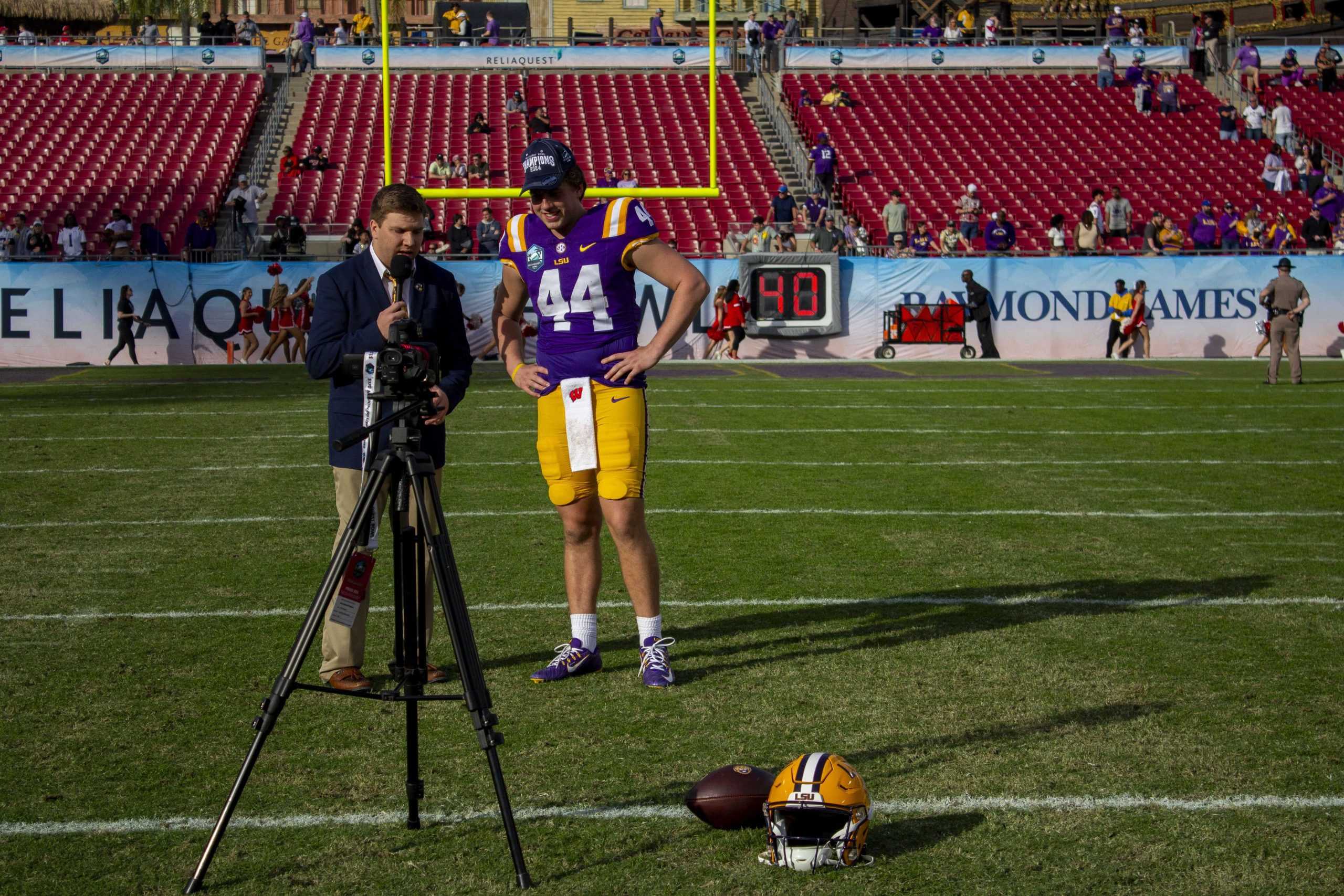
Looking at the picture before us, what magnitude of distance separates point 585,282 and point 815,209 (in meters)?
23.2

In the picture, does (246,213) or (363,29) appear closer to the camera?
(246,213)

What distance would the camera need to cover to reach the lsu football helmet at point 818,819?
3752mm

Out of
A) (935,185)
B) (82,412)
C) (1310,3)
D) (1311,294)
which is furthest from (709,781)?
(1310,3)

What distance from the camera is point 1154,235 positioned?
89.8 feet

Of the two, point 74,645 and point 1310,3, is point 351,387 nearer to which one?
point 74,645

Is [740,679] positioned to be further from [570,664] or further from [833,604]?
[833,604]

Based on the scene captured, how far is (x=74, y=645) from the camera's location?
19.6 ft

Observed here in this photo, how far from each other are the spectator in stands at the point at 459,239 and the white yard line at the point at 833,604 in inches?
729

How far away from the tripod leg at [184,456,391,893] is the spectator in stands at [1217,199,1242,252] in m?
25.1

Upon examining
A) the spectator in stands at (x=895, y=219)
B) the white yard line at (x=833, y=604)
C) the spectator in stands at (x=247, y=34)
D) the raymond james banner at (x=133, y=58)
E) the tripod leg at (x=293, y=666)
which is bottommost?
the white yard line at (x=833, y=604)

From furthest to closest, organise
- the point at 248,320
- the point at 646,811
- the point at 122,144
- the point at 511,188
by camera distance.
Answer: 1. the point at 122,144
2. the point at 248,320
3. the point at 511,188
4. the point at 646,811

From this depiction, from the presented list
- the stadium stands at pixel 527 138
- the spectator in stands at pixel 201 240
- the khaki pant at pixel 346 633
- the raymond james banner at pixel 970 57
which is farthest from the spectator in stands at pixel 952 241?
the khaki pant at pixel 346 633

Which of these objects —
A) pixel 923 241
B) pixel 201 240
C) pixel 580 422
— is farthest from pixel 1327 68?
pixel 580 422

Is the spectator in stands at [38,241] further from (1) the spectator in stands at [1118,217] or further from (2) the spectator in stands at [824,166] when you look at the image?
(1) the spectator in stands at [1118,217]
